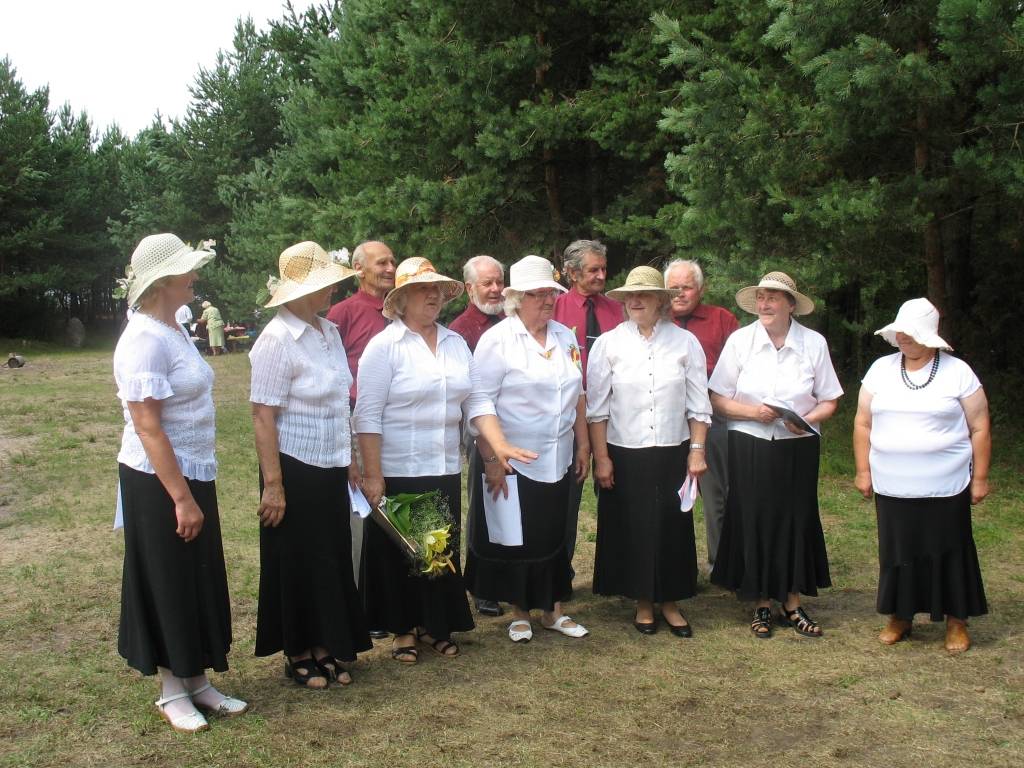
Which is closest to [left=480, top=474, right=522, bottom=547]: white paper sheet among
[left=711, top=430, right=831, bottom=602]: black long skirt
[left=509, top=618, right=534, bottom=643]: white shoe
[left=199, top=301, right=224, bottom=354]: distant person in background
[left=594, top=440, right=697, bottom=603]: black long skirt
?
[left=509, top=618, right=534, bottom=643]: white shoe

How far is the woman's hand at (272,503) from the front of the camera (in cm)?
390

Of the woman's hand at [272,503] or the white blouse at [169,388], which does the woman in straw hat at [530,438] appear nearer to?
the woman's hand at [272,503]

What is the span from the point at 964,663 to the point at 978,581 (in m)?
0.41

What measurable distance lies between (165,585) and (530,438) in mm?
1833

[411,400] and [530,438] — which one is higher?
[411,400]

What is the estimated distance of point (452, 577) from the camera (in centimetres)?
449

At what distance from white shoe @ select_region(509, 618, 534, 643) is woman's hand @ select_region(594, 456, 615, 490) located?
0.81 meters

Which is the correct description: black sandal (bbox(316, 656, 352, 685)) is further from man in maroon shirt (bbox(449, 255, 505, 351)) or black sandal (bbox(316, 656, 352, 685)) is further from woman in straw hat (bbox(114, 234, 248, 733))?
man in maroon shirt (bbox(449, 255, 505, 351))

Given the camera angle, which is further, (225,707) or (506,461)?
(506,461)

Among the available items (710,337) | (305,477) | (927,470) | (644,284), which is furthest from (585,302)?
(305,477)

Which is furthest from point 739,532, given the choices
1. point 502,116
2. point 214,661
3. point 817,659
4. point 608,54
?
point 608,54

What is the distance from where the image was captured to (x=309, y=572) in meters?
4.08

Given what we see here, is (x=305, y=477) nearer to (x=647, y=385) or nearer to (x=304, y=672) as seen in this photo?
(x=304, y=672)

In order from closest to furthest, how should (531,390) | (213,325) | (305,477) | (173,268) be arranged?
(173,268), (305,477), (531,390), (213,325)
